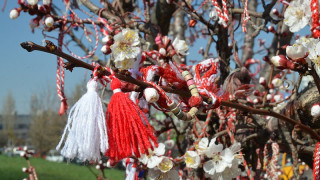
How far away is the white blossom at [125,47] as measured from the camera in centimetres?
96

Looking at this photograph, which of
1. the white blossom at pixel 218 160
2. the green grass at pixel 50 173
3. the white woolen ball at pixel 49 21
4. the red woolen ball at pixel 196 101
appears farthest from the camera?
the green grass at pixel 50 173

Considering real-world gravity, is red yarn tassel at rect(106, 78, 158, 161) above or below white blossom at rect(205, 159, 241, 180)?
above

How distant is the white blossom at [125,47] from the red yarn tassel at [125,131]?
209 mm

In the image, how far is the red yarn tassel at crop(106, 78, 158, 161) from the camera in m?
0.72

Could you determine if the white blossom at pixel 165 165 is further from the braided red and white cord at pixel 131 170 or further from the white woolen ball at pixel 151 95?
the white woolen ball at pixel 151 95

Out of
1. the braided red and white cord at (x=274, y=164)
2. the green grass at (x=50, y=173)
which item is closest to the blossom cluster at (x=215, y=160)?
the braided red and white cord at (x=274, y=164)

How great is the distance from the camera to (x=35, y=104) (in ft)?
88.2

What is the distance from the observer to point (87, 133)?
2.35 ft

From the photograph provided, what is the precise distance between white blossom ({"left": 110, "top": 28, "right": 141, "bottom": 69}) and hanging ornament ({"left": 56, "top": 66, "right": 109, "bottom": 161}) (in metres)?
0.22

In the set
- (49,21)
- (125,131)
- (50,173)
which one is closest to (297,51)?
(125,131)

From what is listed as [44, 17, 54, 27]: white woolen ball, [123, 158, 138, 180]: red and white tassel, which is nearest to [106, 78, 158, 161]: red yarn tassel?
[123, 158, 138, 180]: red and white tassel

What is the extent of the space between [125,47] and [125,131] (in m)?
0.36

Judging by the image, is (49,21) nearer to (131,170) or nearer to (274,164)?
(131,170)

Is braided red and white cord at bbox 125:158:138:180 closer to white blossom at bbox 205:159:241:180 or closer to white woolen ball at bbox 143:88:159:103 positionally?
white blossom at bbox 205:159:241:180
